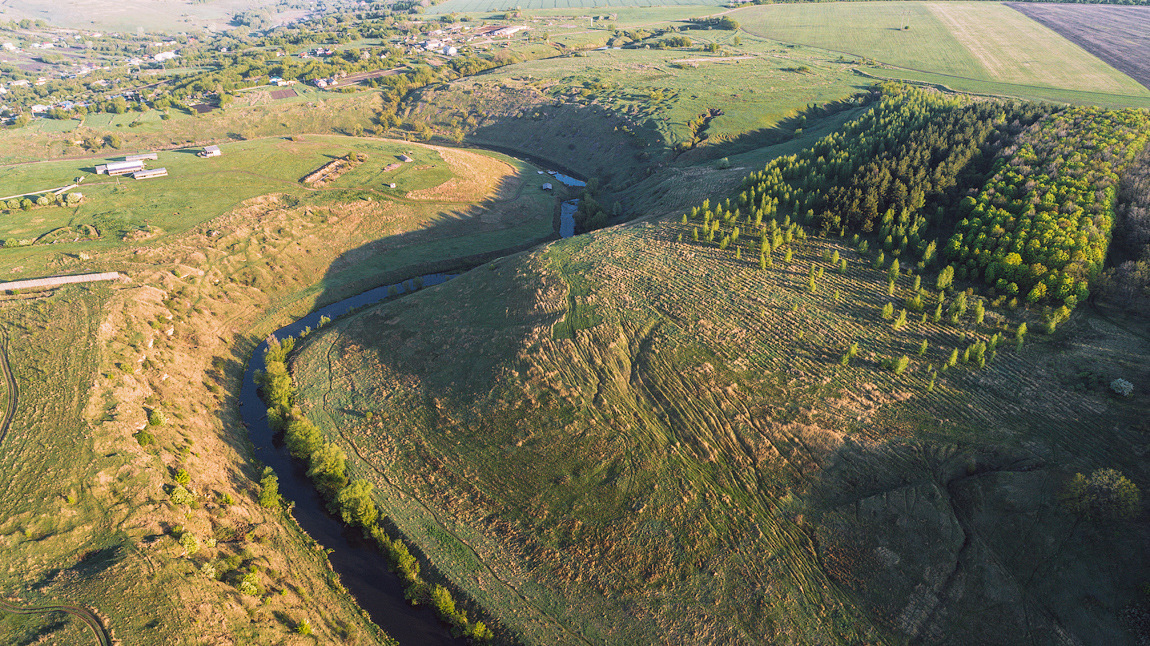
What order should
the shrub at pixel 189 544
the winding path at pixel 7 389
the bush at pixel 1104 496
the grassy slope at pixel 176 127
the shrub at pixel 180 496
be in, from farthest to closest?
1. the grassy slope at pixel 176 127
2. the winding path at pixel 7 389
3. the shrub at pixel 180 496
4. the shrub at pixel 189 544
5. the bush at pixel 1104 496

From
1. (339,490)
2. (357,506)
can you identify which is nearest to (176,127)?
(339,490)

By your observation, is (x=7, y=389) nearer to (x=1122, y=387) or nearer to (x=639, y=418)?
(x=639, y=418)

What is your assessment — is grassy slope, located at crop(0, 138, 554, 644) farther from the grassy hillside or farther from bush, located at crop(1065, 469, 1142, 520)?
bush, located at crop(1065, 469, 1142, 520)

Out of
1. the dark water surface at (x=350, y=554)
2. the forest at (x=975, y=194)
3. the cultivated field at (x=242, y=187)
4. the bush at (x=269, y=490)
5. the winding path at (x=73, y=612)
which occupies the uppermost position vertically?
the forest at (x=975, y=194)

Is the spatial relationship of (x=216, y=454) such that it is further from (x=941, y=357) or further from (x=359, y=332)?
(x=941, y=357)

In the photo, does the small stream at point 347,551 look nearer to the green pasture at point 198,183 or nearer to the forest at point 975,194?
the green pasture at point 198,183

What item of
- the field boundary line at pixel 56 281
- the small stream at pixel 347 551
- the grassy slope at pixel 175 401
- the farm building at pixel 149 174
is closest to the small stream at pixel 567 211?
the grassy slope at pixel 175 401
